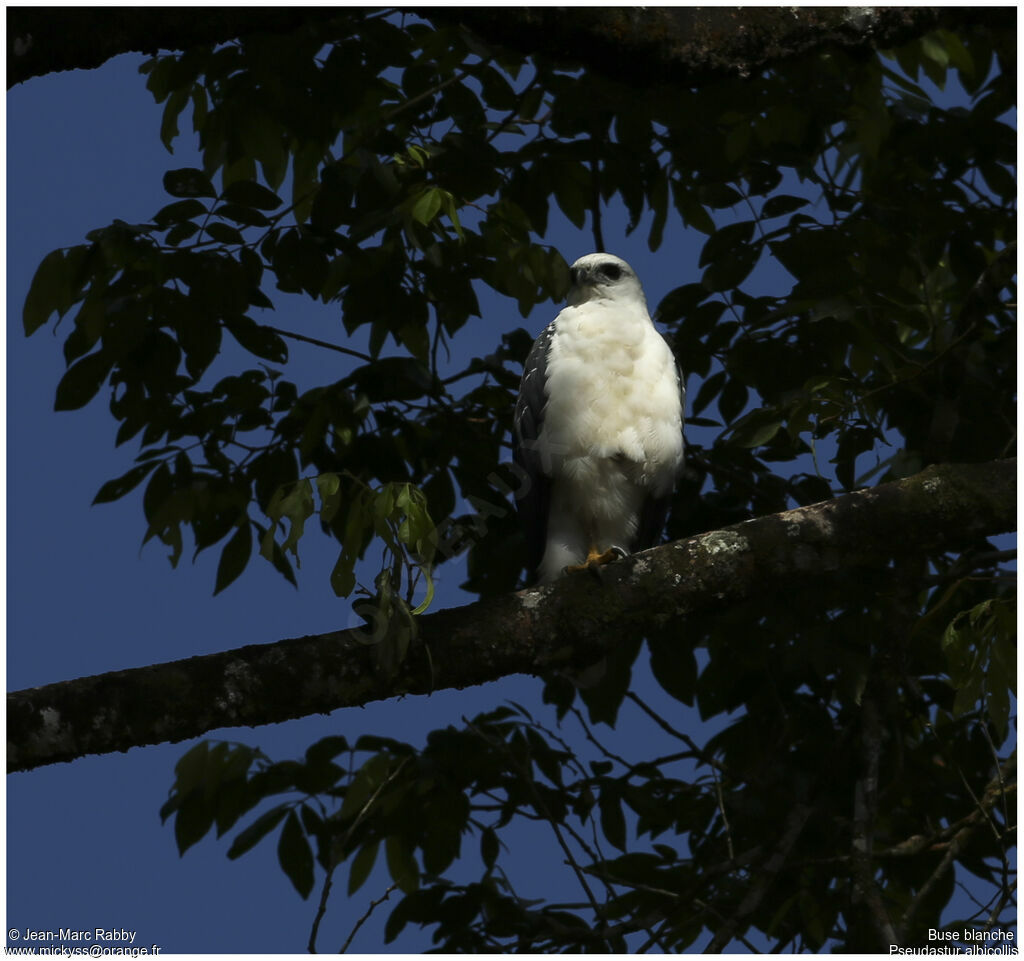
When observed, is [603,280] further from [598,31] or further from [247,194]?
[598,31]

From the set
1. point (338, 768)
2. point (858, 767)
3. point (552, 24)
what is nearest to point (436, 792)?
point (338, 768)

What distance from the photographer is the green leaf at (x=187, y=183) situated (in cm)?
355

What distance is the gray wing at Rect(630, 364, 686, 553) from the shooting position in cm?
435

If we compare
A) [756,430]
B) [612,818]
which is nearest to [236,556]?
[612,818]

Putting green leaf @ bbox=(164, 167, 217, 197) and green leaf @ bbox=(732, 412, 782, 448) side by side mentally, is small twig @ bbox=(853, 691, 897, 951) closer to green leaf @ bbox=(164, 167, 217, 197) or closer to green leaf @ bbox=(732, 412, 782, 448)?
green leaf @ bbox=(732, 412, 782, 448)

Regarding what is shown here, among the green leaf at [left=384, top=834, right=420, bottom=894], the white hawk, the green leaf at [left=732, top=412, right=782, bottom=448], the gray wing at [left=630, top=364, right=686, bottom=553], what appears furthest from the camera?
the gray wing at [left=630, top=364, right=686, bottom=553]

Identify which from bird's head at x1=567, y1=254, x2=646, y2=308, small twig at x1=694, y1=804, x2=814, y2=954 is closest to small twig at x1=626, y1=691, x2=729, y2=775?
small twig at x1=694, y1=804, x2=814, y2=954

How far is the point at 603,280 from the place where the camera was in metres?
4.71

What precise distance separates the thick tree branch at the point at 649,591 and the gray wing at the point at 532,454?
44.5 inches

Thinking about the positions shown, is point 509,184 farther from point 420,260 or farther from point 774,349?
point 774,349

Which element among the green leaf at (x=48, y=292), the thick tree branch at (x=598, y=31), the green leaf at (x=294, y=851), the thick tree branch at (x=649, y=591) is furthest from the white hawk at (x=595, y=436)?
the green leaf at (x=48, y=292)

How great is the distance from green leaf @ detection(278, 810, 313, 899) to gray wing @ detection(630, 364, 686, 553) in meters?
1.56

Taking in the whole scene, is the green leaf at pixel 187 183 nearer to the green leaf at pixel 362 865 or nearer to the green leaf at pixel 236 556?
the green leaf at pixel 236 556

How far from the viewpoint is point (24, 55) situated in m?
2.69
